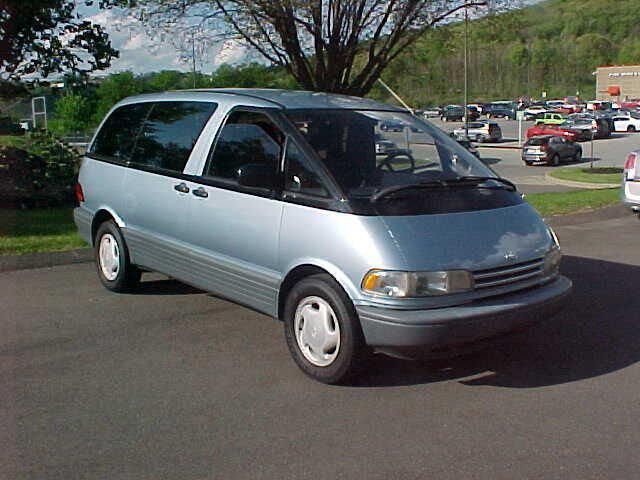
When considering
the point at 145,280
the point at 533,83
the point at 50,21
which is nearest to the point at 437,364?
the point at 145,280

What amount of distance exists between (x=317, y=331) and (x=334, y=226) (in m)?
0.68

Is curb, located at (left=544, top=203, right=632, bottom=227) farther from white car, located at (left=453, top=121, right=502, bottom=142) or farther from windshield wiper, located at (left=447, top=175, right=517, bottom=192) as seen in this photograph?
white car, located at (left=453, top=121, right=502, bottom=142)

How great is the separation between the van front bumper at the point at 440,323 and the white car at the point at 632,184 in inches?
313

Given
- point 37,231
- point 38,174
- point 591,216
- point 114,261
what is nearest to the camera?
point 114,261

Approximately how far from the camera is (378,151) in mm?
5883

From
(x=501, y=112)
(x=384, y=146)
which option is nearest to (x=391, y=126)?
(x=384, y=146)

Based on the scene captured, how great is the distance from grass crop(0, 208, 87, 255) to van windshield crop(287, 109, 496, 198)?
4563 mm

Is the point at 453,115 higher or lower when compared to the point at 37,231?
higher

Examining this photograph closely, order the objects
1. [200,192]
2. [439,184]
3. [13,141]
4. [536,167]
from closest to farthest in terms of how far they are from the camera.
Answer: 1. [439,184]
2. [200,192]
3. [13,141]
4. [536,167]

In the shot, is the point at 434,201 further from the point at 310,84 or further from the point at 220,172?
the point at 310,84

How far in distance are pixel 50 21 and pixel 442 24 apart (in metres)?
8.46

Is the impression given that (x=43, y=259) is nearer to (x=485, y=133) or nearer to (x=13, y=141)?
(x=13, y=141)

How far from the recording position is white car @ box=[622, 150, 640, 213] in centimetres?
1220

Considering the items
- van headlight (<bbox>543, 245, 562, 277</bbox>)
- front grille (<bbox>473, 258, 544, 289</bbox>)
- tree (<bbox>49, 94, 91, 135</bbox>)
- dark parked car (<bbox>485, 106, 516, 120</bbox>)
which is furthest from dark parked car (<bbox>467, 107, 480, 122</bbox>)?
front grille (<bbox>473, 258, 544, 289</bbox>)
